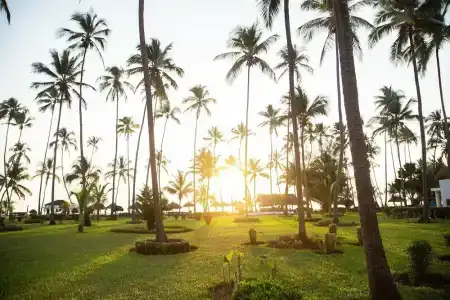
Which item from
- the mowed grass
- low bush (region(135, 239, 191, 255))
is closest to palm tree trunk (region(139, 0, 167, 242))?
low bush (region(135, 239, 191, 255))

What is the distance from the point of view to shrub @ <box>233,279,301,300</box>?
173 inches

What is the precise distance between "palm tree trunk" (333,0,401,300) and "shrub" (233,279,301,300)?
148 centimetres

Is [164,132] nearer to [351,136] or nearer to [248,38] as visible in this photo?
[248,38]

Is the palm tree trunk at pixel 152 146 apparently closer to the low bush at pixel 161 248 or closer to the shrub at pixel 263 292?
the low bush at pixel 161 248

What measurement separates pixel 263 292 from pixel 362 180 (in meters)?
2.79

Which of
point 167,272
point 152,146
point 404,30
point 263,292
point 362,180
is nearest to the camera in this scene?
point 263,292

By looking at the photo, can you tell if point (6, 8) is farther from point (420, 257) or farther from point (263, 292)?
point (420, 257)

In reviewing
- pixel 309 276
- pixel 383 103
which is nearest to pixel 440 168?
pixel 383 103

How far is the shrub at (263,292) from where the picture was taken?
4406 millimetres

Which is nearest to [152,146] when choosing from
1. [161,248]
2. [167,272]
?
[161,248]

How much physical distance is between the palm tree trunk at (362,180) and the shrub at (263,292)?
148 centimetres

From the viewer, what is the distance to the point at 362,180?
5.73 meters

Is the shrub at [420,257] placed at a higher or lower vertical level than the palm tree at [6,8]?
lower

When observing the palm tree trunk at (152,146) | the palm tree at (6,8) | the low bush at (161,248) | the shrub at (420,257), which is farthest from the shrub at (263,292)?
the palm tree at (6,8)
